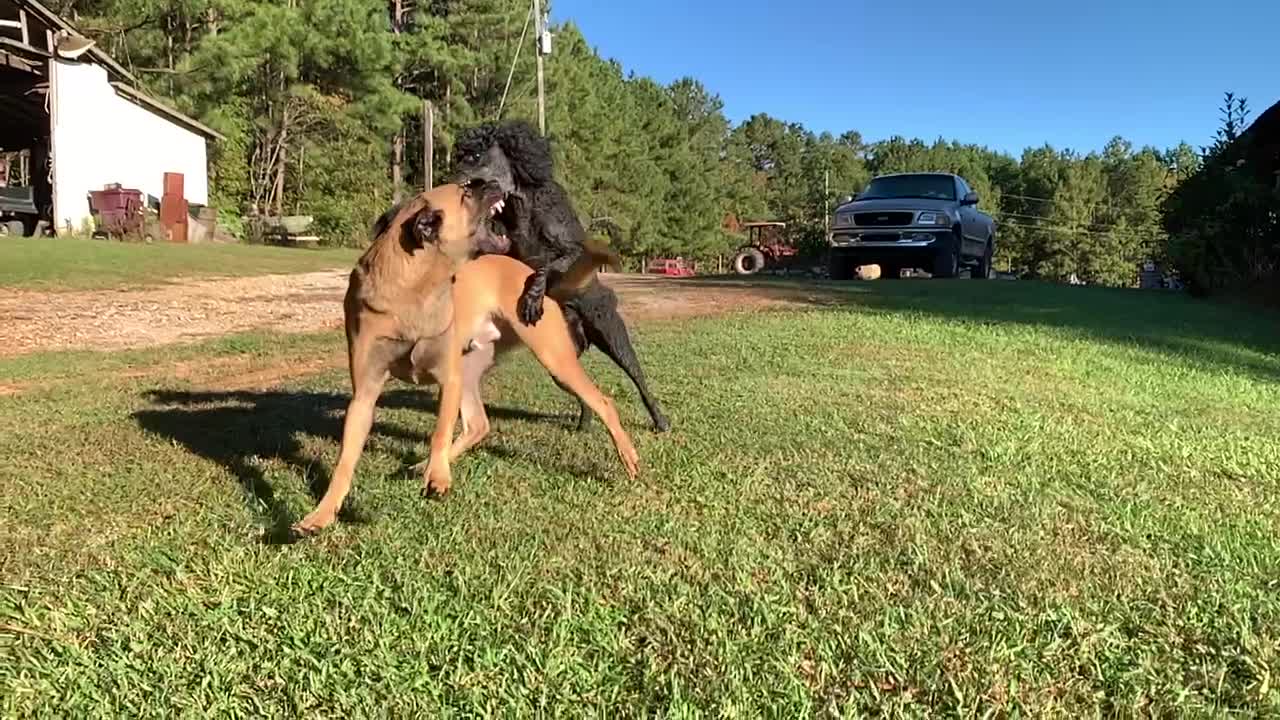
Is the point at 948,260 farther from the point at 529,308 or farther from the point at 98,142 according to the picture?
the point at 98,142

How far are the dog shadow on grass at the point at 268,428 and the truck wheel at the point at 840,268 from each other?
512 inches

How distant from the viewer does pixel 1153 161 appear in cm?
10256

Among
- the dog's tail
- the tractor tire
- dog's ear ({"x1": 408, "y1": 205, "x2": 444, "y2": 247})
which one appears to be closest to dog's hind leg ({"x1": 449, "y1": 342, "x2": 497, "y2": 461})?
the dog's tail

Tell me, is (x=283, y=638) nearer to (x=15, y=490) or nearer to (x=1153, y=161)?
(x=15, y=490)

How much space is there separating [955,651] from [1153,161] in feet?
381

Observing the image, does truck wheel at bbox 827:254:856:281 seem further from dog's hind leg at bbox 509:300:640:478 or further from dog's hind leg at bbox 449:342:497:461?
dog's hind leg at bbox 509:300:640:478

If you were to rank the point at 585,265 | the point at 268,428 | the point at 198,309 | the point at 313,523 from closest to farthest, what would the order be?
the point at 313,523 < the point at 585,265 < the point at 268,428 < the point at 198,309

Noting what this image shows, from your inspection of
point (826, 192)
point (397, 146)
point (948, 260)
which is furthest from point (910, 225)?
point (826, 192)

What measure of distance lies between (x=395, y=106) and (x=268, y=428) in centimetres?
3153

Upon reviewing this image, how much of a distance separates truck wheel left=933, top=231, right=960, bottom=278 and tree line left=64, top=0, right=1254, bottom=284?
14.4 ft

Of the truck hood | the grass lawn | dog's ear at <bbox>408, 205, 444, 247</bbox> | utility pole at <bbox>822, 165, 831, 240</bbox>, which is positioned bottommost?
the grass lawn

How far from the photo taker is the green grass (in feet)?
41.9

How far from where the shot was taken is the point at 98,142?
23.1 meters

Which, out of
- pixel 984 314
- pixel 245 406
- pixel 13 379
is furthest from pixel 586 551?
pixel 984 314
